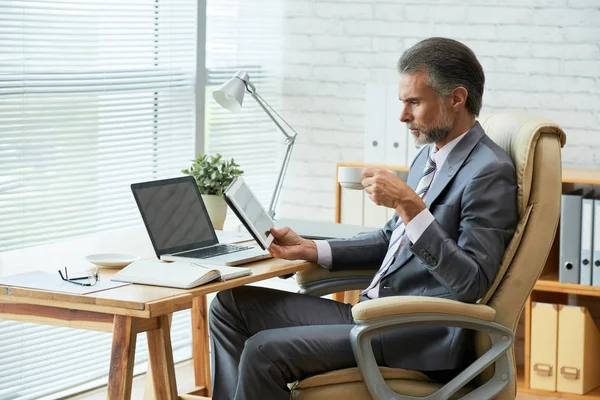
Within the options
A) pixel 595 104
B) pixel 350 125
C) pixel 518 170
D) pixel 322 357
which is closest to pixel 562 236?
pixel 595 104

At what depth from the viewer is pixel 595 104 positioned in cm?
400

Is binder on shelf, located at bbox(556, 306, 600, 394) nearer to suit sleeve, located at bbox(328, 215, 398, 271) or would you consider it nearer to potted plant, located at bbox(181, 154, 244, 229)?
suit sleeve, located at bbox(328, 215, 398, 271)

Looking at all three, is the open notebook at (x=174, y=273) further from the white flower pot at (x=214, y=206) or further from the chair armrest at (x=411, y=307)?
the white flower pot at (x=214, y=206)

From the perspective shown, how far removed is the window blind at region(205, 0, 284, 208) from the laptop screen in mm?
1473

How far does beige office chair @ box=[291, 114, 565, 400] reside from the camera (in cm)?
230

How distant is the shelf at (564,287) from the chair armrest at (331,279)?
120cm

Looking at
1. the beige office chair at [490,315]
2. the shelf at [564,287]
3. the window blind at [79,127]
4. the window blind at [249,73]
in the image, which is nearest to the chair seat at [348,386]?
the beige office chair at [490,315]

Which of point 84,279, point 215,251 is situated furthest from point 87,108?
point 84,279

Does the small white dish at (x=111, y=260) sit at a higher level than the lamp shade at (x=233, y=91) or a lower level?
lower

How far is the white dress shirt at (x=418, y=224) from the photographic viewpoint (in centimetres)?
234

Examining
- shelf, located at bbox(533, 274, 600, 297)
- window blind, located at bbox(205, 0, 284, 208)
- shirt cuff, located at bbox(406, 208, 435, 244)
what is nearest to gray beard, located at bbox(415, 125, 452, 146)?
shirt cuff, located at bbox(406, 208, 435, 244)

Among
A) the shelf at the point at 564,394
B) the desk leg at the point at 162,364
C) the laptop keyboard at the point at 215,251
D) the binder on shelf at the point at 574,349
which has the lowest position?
the shelf at the point at 564,394

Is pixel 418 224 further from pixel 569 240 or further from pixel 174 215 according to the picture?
pixel 569 240

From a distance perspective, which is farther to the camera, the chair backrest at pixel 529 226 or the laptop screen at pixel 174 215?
the laptop screen at pixel 174 215
